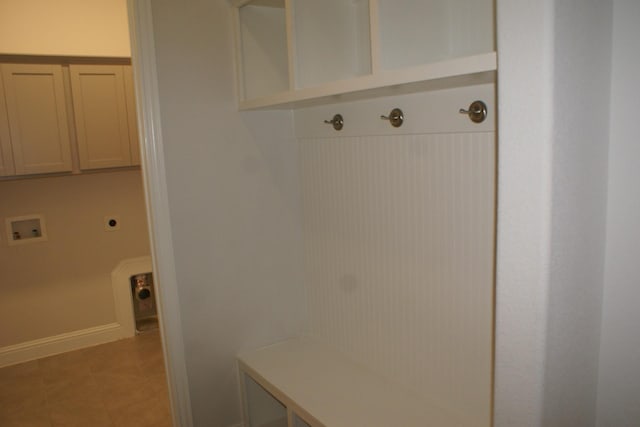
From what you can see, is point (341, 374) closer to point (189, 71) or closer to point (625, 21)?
point (189, 71)

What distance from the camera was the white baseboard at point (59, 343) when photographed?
138 inches

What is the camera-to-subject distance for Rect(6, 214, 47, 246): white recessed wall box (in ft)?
11.3

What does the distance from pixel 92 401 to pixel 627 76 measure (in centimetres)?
315

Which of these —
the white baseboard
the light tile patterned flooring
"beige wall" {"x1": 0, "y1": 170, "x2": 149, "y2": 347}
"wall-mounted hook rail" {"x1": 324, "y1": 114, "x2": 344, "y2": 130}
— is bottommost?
the light tile patterned flooring

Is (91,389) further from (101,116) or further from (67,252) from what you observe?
(101,116)

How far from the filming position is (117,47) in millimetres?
3291

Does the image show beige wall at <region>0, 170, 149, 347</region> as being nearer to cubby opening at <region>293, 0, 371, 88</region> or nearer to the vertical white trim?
the vertical white trim

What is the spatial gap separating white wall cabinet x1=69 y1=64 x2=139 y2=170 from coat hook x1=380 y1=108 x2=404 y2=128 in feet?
7.62

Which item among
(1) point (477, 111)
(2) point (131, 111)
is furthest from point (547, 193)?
(2) point (131, 111)

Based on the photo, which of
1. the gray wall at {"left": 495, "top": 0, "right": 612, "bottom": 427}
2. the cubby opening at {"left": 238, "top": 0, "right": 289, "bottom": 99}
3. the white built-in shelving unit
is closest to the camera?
the gray wall at {"left": 495, "top": 0, "right": 612, "bottom": 427}

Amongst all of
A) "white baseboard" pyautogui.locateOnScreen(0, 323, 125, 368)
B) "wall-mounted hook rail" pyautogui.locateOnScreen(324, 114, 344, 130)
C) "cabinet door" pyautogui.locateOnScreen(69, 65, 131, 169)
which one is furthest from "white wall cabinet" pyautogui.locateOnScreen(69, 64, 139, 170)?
"wall-mounted hook rail" pyautogui.locateOnScreen(324, 114, 344, 130)

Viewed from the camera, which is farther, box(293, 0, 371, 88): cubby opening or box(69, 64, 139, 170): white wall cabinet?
box(69, 64, 139, 170): white wall cabinet

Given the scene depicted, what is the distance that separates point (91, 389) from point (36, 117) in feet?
5.75

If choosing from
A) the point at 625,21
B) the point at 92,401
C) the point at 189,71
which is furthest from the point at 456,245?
the point at 92,401
